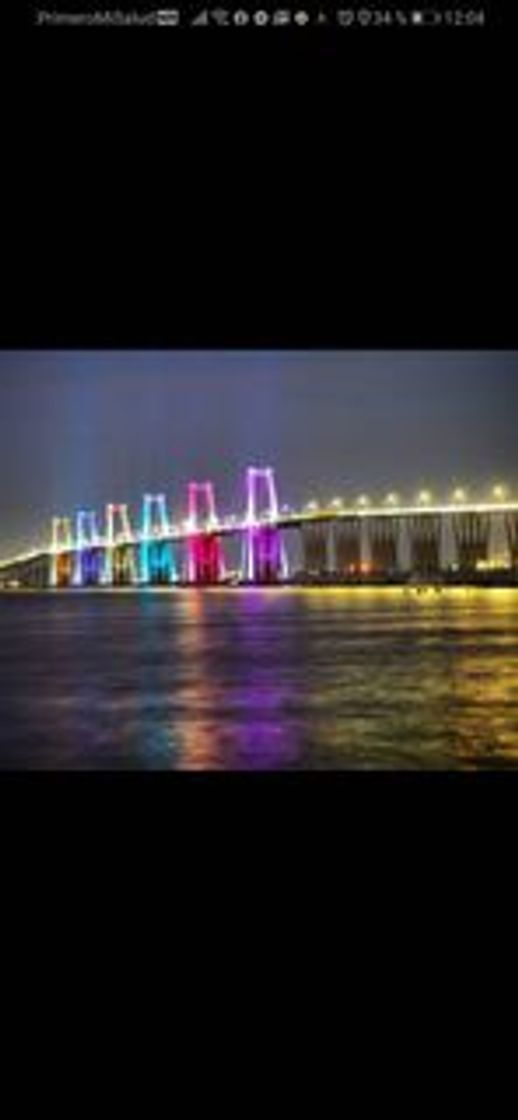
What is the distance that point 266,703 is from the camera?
8844 mm

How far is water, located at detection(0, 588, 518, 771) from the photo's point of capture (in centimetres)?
600

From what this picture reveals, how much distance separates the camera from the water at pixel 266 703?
236 inches
